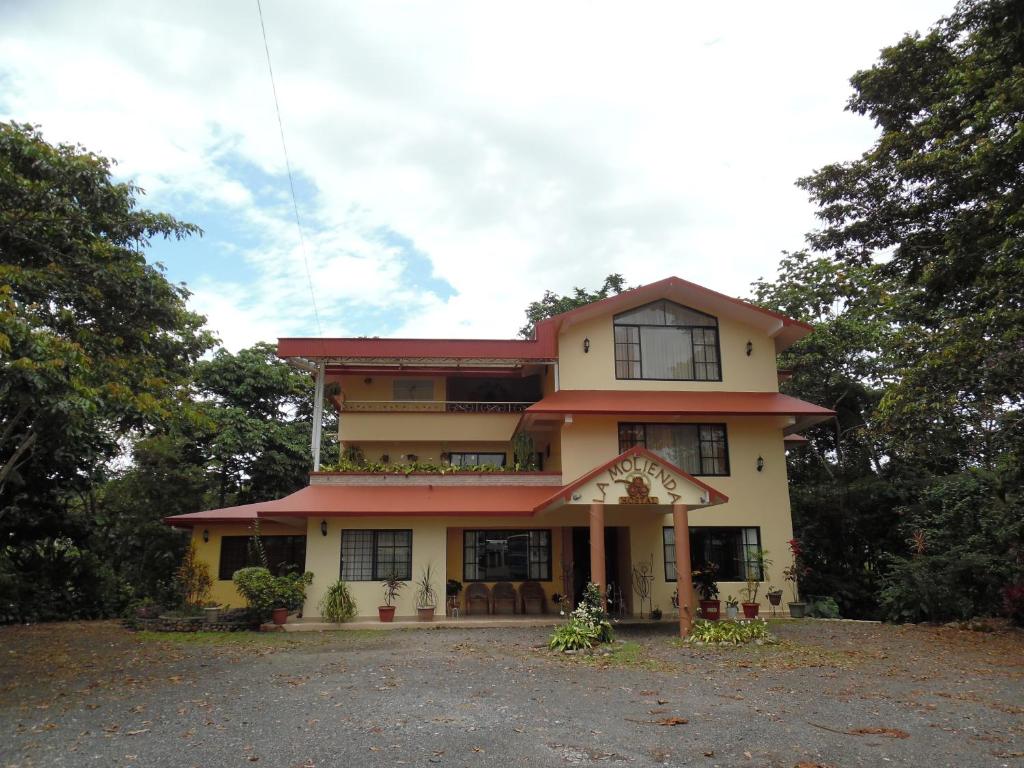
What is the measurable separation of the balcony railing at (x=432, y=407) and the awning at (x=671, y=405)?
2288 millimetres

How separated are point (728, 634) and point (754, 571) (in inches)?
205

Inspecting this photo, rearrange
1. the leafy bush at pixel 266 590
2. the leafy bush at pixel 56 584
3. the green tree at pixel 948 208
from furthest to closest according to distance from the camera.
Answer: the leafy bush at pixel 56 584 → the leafy bush at pixel 266 590 → the green tree at pixel 948 208

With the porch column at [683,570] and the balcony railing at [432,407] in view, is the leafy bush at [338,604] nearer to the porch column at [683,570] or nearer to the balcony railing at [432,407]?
the balcony railing at [432,407]

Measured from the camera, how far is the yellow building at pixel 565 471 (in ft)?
54.9

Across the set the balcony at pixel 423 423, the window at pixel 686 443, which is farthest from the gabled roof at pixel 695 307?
the balcony at pixel 423 423

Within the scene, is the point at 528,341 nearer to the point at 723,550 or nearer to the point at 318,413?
the point at 318,413

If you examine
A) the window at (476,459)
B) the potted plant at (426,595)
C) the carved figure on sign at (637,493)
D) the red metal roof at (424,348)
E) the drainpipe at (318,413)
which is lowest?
the potted plant at (426,595)

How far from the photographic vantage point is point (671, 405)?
1736 cm

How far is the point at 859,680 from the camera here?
896 centimetres

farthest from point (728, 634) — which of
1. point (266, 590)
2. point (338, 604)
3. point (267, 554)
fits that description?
point (267, 554)

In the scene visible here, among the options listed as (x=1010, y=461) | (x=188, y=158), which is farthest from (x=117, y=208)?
(x=1010, y=461)

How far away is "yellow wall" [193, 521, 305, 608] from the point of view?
63.2ft

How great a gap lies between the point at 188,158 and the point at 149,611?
11248 millimetres

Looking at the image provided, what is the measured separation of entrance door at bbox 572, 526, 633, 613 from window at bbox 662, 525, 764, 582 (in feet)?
3.58
